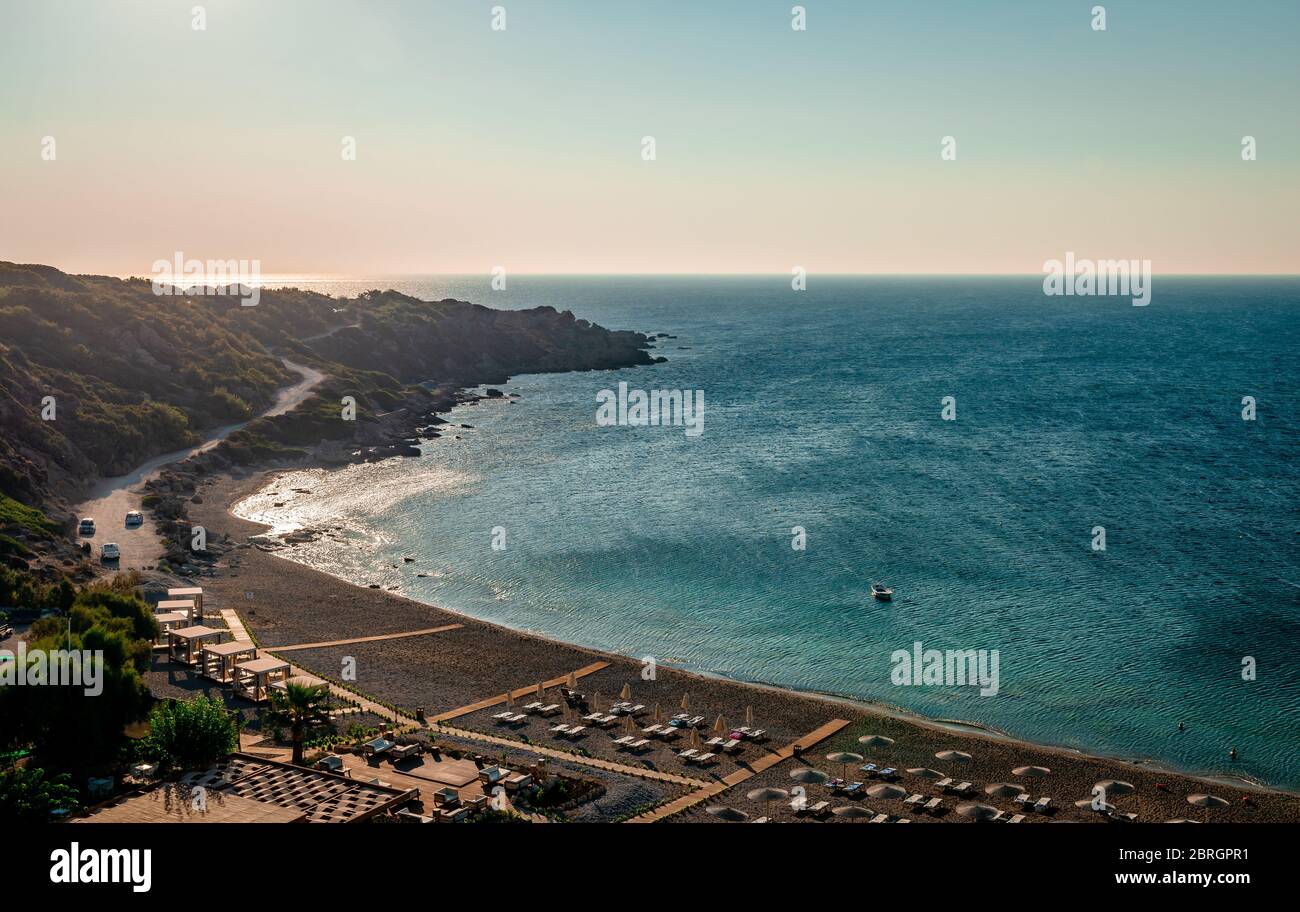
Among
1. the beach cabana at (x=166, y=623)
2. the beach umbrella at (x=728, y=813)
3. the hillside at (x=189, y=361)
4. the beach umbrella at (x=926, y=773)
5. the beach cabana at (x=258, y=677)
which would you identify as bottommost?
the beach umbrella at (x=926, y=773)

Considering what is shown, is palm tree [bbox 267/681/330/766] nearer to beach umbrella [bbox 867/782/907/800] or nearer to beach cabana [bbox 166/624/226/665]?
beach cabana [bbox 166/624/226/665]

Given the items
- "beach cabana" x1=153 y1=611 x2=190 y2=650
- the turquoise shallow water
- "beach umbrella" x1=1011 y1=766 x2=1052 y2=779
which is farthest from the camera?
the turquoise shallow water

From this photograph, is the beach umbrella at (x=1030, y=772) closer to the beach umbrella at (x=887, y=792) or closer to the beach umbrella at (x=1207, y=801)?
the beach umbrella at (x=1207, y=801)

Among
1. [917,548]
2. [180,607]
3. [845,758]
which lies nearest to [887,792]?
[845,758]

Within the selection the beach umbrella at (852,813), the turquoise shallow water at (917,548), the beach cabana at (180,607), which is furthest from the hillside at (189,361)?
the beach umbrella at (852,813)

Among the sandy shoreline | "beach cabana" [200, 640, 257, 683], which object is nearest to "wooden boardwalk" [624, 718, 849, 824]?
the sandy shoreline
